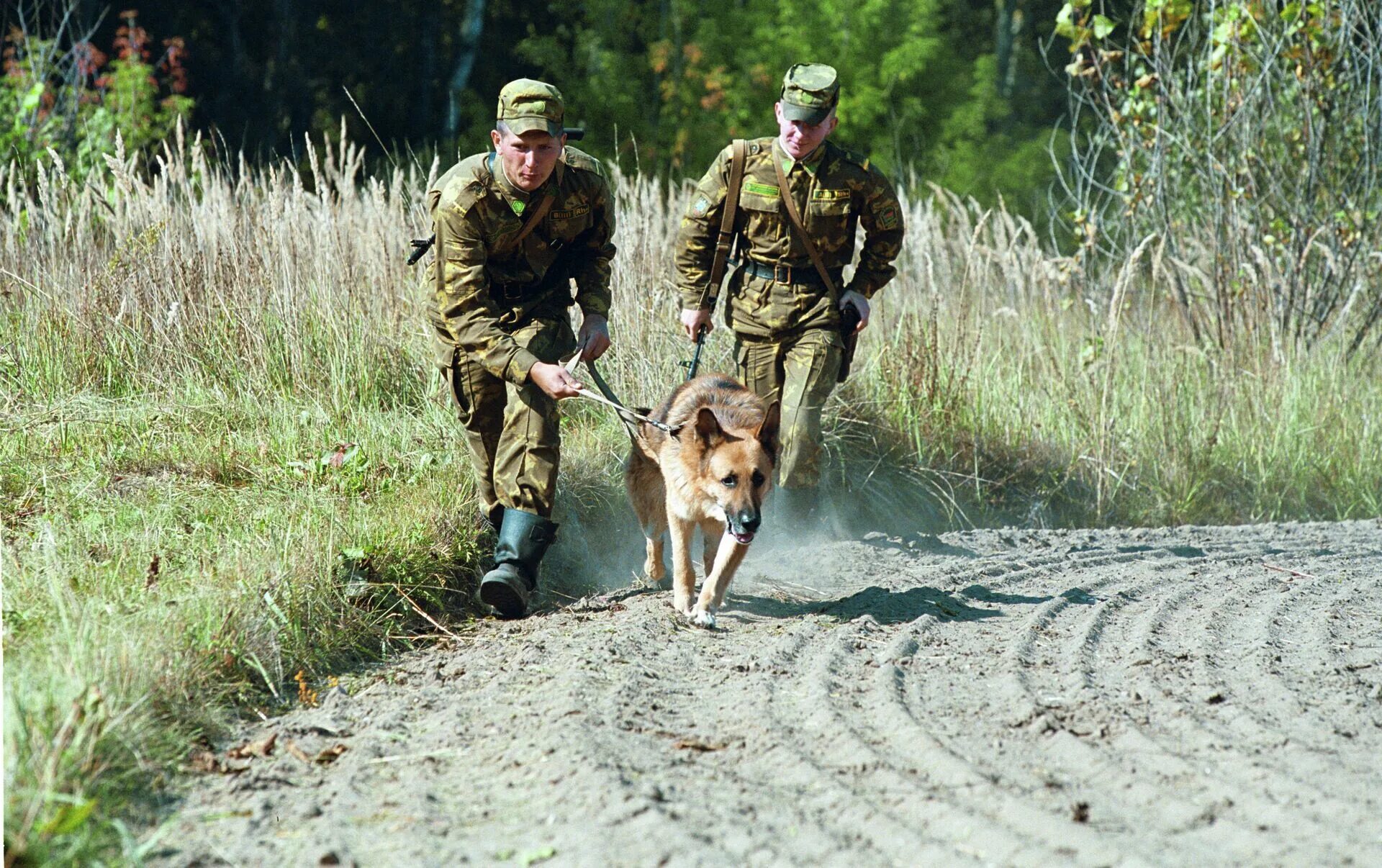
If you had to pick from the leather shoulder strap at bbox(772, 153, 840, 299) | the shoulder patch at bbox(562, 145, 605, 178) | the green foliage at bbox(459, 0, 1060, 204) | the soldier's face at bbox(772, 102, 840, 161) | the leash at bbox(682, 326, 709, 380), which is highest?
the green foliage at bbox(459, 0, 1060, 204)

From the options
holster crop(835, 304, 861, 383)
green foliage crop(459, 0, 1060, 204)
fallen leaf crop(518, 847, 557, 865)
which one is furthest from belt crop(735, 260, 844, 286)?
green foliage crop(459, 0, 1060, 204)

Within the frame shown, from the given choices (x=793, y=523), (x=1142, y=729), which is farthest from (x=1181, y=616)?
(x=793, y=523)

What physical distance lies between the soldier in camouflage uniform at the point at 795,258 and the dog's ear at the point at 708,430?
1044 mm

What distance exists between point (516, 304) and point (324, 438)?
161 centimetres

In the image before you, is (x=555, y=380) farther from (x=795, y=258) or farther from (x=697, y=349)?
(x=795, y=258)

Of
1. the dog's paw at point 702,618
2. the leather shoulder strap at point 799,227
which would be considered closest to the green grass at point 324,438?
the dog's paw at point 702,618

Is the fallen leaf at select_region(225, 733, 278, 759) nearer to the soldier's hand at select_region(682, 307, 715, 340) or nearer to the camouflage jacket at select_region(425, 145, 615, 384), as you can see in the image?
the camouflage jacket at select_region(425, 145, 615, 384)

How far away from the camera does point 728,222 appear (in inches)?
261

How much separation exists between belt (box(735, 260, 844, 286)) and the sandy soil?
1.64 meters

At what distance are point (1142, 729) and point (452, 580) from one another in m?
3.10

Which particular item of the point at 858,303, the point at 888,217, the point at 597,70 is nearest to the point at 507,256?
the point at 858,303

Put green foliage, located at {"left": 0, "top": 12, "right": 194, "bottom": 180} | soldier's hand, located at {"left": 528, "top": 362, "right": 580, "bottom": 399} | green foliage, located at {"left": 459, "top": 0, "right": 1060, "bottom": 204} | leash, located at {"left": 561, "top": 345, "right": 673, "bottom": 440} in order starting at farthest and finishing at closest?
green foliage, located at {"left": 459, "top": 0, "right": 1060, "bottom": 204} < green foliage, located at {"left": 0, "top": 12, "right": 194, "bottom": 180} < leash, located at {"left": 561, "top": 345, "right": 673, "bottom": 440} < soldier's hand, located at {"left": 528, "top": 362, "right": 580, "bottom": 399}

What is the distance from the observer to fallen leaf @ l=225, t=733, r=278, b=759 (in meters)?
3.90

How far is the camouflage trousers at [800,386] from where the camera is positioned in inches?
258
